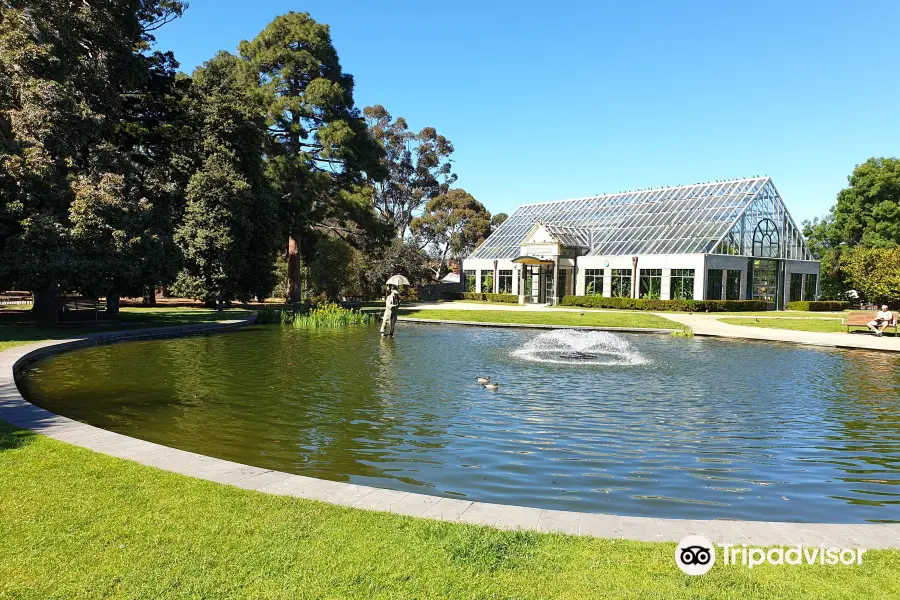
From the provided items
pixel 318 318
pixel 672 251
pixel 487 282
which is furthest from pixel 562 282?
pixel 318 318

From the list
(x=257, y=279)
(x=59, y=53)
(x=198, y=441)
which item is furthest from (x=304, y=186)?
(x=198, y=441)

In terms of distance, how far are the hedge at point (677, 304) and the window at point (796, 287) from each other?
16.0 ft

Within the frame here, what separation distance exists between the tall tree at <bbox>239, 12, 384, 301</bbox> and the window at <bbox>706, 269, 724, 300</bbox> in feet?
75.6

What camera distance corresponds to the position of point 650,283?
41188mm

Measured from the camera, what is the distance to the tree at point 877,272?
3553 centimetres

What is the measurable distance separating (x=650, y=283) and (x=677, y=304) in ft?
11.3

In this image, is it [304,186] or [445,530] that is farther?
[304,186]

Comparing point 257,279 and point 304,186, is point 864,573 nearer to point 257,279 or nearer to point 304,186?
point 257,279

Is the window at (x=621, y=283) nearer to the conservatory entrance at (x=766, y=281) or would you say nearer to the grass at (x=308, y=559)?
the conservatory entrance at (x=766, y=281)

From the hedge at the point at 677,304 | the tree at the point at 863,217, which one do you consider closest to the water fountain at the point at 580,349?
the hedge at the point at 677,304

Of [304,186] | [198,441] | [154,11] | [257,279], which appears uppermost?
[154,11]

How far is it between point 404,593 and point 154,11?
29.5m

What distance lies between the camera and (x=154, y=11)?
25641 millimetres

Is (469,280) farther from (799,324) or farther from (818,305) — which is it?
(799,324)
